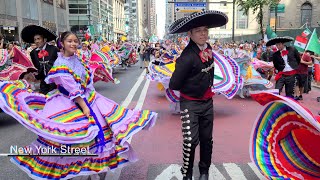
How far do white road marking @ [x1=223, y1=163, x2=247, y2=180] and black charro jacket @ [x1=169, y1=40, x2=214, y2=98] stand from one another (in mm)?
1239

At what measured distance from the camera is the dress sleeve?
379 centimetres

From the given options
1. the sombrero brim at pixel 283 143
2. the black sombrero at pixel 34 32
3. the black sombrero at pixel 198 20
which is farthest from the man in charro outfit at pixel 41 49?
the sombrero brim at pixel 283 143

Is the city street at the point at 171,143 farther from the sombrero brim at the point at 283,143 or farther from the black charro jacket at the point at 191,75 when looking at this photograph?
the black charro jacket at the point at 191,75

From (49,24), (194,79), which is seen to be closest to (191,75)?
(194,79)

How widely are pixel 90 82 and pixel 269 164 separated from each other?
87.0 inches

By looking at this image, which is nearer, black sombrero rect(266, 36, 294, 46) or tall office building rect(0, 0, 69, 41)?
black sombrero rect(266, 36, 294, 46)

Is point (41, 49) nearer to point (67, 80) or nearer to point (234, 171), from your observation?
point (67, 80)

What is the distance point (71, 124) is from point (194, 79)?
4.52ft

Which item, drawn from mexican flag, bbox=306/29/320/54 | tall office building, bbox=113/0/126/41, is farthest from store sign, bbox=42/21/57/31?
tall office building, bbox=113/0/126/41

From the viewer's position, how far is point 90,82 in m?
4.21

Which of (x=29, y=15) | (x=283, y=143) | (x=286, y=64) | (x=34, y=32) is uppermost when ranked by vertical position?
(x=29, y=15)

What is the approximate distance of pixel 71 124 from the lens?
3.71 meters

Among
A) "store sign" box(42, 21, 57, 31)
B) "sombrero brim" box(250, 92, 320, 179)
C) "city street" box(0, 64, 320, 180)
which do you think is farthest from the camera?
"store sign" box(42, 21, 57, 31)

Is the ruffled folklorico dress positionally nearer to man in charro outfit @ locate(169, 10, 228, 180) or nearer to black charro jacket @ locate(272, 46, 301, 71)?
man in charro outfit @ locate(169, 10, 228, 180)
